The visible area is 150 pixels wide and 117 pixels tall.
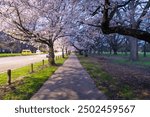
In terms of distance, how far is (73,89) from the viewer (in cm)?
1355

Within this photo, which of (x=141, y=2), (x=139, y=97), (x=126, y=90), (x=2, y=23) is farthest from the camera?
(x=141, y=2)

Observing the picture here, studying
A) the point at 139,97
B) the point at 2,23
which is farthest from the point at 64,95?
the point at 2,23

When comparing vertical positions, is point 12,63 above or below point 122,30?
below

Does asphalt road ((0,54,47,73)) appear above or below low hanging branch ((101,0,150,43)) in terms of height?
below

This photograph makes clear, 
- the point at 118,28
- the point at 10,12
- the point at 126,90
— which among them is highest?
the point at 10,12

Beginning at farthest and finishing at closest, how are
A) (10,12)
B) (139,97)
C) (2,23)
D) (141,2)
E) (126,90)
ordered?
1. (141,2)
2. (2,23)
3. (10,12)
4. (126,90)
5. (139,97)

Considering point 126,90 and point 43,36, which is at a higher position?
point 43,36

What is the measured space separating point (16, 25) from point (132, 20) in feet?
36.5

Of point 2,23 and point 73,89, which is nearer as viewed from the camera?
point 73,89

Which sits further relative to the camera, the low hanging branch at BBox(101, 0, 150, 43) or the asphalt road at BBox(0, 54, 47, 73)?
the asphalt road at BBox(0, 54, 47, 73)

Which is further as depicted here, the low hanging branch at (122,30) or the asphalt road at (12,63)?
the asphalt road at (12,63)

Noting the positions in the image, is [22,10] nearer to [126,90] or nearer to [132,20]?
[132,20]

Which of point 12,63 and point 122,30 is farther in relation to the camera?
point 12,63

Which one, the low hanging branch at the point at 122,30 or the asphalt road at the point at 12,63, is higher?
the low hanging branch at the point at 122,30
